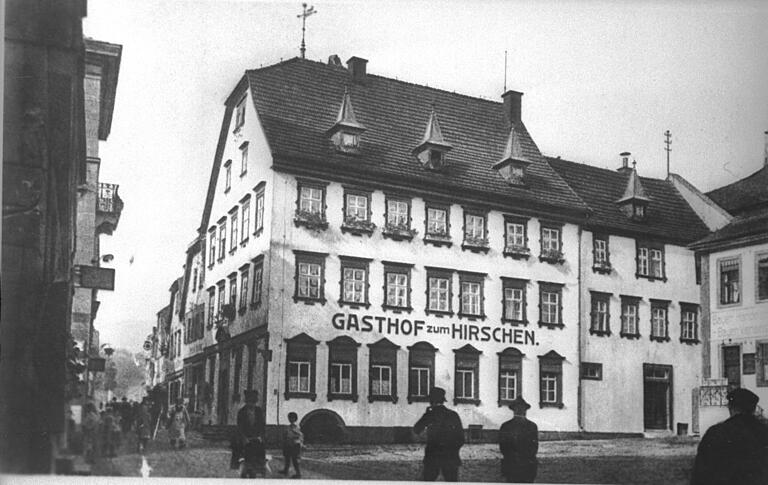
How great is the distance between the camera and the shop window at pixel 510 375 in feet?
17.0

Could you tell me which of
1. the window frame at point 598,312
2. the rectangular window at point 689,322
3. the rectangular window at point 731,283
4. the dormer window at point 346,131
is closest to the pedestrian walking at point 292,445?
the dormer window at point 346,131

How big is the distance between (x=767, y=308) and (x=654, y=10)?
168 centimetres

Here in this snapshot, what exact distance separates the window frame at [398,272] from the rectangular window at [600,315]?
100 centimetres

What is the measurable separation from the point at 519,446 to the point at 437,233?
1134mm

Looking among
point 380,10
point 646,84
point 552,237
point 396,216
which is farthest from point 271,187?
point 646,84

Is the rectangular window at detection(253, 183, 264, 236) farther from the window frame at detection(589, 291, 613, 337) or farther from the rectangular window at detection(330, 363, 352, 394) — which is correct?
the window frame at detection(589, 291, 613, 337)

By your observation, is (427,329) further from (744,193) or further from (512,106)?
(744,193)

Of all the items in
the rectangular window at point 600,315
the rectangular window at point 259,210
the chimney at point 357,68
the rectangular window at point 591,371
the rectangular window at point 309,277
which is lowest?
the rectangular window at point 591,371

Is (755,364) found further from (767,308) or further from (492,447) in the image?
(492,447)

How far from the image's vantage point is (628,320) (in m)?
5.41

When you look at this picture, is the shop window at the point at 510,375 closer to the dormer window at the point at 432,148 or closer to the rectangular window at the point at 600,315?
the rectangular window at the point at 600,315

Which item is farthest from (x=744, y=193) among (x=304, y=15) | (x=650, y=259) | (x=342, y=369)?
(x=304, y=15)

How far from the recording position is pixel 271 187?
16.1 ft

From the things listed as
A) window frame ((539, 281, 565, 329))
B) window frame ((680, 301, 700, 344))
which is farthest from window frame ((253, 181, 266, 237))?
window frame ((680, 301, 700, 344))
